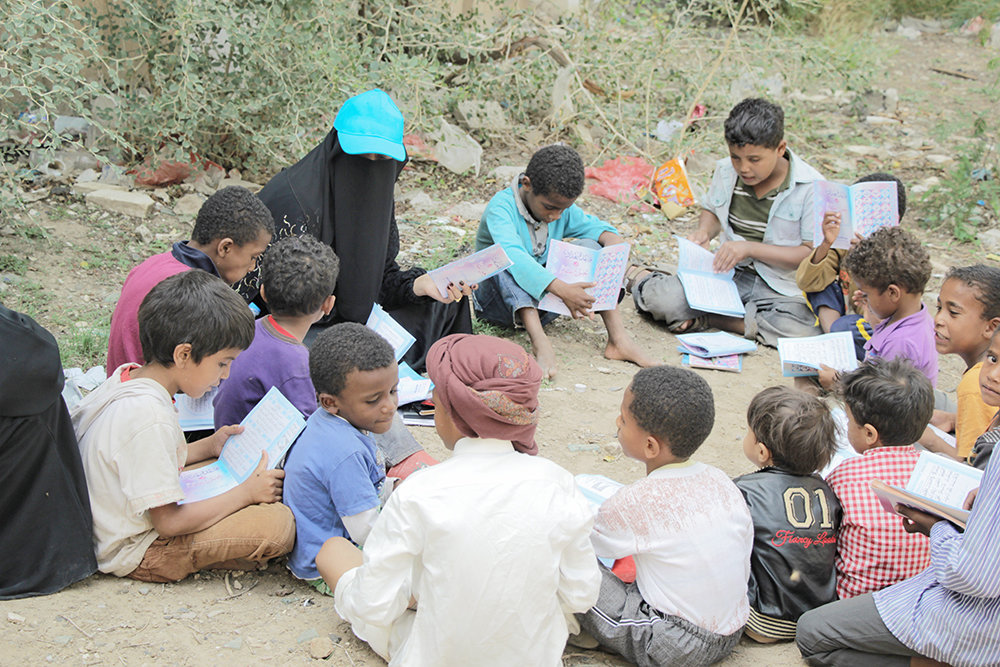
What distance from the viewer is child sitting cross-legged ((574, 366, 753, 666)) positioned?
255cm

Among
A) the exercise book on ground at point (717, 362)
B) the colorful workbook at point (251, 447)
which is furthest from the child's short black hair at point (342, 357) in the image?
the exercise book on ground at point (717, 362)

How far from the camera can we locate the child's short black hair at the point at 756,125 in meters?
4.98

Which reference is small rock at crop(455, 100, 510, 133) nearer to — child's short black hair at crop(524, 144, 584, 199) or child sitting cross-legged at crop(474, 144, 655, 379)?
child sitting cross-legged at crop(474, 144, 655, 379)

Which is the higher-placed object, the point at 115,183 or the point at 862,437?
the point at 862,437

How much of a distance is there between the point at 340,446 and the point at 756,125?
11.0 ft

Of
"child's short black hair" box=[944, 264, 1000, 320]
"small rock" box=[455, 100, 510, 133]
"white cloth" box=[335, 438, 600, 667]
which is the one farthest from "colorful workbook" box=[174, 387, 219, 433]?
"small rock" box=[455, 100, 510, 133]

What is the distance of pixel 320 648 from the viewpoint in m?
2.54

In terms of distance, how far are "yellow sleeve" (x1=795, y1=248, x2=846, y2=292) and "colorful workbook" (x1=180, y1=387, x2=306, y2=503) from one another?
3346 millimetres

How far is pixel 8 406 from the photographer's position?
2.37 m

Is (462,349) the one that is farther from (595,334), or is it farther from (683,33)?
(683,33)

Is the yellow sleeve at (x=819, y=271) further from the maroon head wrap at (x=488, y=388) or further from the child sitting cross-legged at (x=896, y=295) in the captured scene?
the maroon head wrap at (x=488, y=388)

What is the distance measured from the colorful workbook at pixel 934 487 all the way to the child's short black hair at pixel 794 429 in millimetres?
264

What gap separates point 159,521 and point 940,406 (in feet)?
11.8

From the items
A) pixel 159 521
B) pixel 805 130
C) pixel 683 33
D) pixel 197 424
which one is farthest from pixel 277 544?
pixel 805 130
